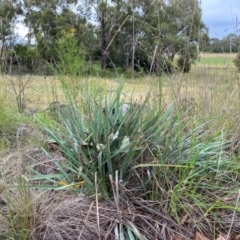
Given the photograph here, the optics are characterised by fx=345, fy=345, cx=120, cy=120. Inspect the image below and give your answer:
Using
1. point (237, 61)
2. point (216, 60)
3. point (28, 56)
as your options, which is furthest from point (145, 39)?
point (28, 56)

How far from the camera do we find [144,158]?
5.85 ft

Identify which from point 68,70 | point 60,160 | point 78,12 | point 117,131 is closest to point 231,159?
point 117,131

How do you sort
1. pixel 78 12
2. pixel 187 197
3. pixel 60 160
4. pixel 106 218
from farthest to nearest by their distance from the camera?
1. pixel 78 12
2. pixel 60 160
3. pixel 187 197
4. pixel 106 218

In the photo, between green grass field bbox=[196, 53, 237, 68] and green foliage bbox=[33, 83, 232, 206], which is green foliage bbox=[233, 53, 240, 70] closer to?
green grass field bbox=[196, 53, 237, 68]

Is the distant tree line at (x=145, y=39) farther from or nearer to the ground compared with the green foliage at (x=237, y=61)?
farther from the ground

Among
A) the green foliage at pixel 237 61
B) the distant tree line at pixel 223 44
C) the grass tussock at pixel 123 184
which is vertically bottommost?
the grass tussock at pixel 123 184

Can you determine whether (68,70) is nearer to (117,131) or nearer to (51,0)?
(117,131)

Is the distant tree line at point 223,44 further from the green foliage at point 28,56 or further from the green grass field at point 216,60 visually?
the green foliage at point 28,56

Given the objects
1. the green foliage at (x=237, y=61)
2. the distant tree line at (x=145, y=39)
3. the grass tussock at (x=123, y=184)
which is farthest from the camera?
the green foliage at (x=237, y=61)

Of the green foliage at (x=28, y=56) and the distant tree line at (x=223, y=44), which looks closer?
the distant tree line at (x=223, y=44)

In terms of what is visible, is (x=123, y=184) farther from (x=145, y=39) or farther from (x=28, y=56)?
(x=28, y=56)

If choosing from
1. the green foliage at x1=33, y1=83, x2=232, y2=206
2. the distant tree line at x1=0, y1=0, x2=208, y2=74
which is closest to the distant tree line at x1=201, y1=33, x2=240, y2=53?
the distant tree line at x1=0, y1=0, x2=208, y2=74

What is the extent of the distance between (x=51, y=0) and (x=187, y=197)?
64.8 feet

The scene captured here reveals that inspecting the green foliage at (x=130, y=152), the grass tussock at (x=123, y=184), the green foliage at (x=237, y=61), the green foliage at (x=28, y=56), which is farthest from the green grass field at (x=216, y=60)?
the green foliage at (x=28, y=56)
